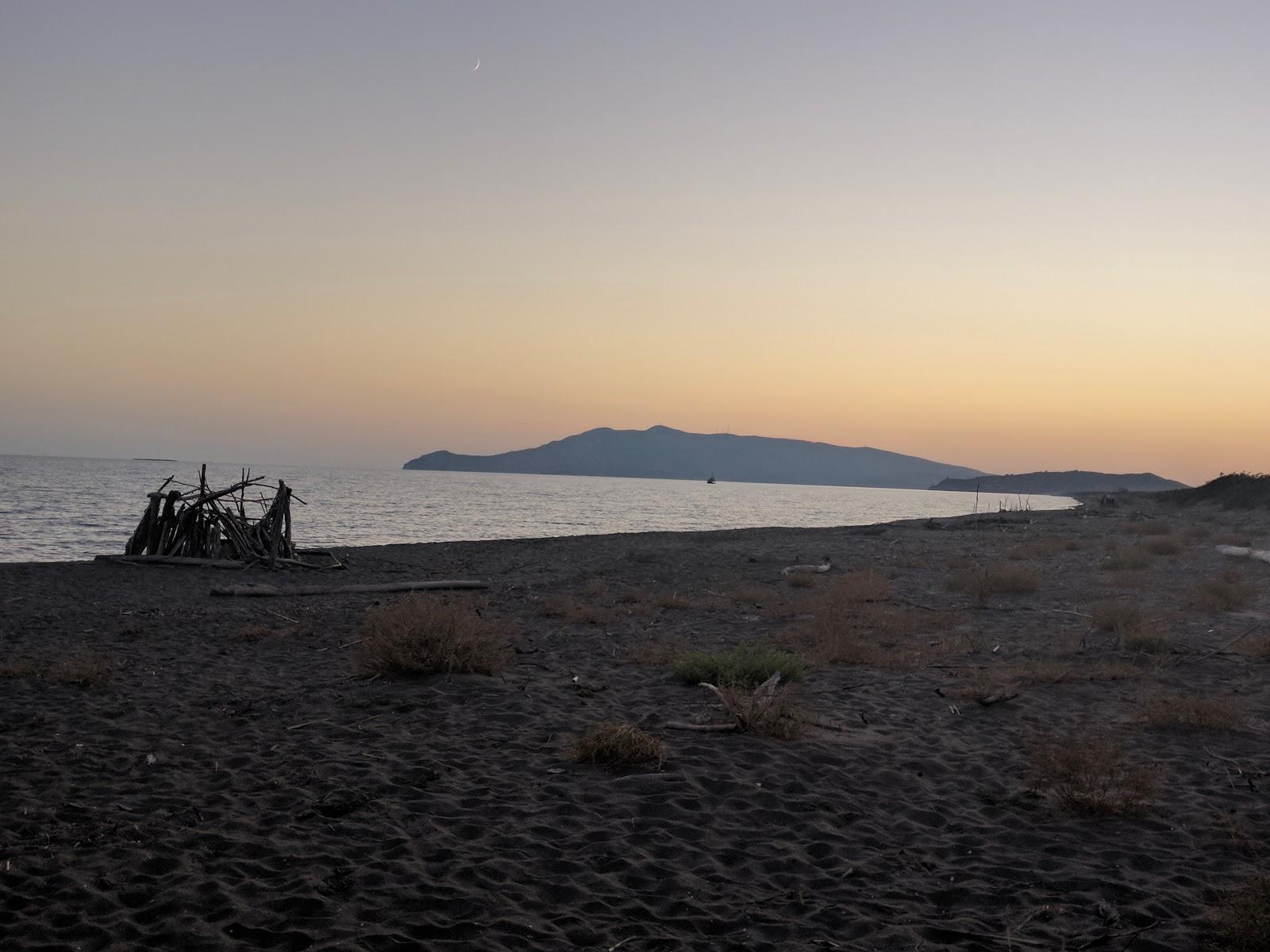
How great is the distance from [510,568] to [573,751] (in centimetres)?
1660

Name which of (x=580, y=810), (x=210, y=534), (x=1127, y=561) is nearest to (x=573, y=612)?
(x=580, y=810)

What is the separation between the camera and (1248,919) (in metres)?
3.67

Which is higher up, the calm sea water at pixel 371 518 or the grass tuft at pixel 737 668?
the grass tuft at pixel 737 668

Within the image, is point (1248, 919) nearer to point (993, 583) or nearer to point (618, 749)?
point (618, 749)

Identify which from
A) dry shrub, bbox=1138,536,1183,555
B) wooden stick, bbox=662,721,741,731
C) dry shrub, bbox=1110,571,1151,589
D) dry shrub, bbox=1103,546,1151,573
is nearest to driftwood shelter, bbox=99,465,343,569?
wooden stick, bbox=662,721,741,731

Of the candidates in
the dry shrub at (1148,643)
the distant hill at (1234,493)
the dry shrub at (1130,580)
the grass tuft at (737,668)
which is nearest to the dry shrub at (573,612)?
the grass tuft at (737,668)

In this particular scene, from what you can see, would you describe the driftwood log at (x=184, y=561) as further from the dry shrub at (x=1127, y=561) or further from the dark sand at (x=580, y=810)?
the dry shrub at (x=1127, y=561)

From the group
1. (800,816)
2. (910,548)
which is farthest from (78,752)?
(910,548)

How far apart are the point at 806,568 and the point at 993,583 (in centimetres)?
509

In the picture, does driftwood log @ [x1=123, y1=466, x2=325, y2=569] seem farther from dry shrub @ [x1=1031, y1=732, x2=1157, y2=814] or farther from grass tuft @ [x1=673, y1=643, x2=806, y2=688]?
dry shrub @ [x1=1031, y1=732, x2=1157, y2=814]

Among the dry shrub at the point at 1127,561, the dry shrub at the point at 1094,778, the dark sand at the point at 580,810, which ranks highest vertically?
the dry shrub at the point at 1127,561

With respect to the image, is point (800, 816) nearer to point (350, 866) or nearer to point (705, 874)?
point (705, 874)

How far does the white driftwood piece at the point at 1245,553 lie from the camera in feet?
72.1

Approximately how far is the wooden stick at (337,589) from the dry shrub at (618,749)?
9.46 meters
